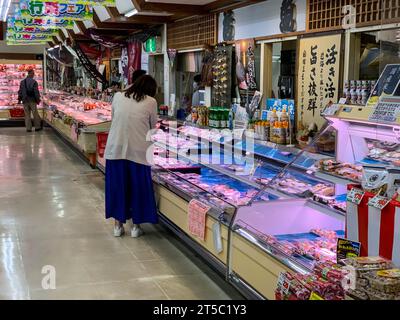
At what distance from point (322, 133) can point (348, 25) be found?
2.08 m

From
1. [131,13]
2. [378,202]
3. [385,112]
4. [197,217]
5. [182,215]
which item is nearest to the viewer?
[378,202]

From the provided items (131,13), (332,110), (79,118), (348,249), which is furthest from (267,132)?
(79,118)

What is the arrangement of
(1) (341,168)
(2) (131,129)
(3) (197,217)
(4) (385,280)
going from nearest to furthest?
(4) (385,280) < (1) (341,168) < (3) (197,217) < (2) (131,129)

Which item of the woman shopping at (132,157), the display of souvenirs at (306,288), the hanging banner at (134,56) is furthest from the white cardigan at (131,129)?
the hanging banner at (134,56)

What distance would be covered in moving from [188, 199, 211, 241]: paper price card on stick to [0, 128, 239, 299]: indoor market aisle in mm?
415

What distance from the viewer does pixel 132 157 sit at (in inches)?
221

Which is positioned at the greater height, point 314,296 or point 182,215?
point 314,296

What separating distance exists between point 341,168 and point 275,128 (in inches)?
90.3

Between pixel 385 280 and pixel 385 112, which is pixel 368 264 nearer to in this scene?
pixel 385 280

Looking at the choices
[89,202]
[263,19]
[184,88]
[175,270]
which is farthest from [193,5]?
[175,270]

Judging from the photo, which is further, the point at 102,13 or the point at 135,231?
the point at 102,13

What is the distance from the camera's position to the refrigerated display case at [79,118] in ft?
32.2

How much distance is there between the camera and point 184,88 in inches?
441
